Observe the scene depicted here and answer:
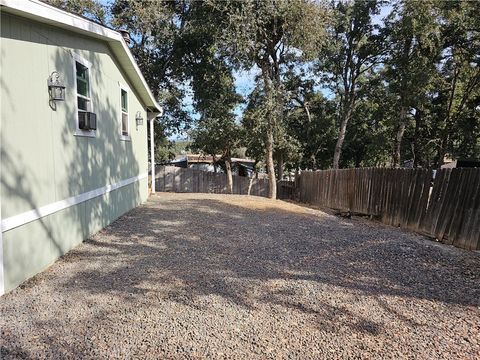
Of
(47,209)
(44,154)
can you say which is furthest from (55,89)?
(47,209)

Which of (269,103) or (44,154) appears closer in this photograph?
(44,154)

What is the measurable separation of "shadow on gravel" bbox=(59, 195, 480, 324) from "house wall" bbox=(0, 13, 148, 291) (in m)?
0.52

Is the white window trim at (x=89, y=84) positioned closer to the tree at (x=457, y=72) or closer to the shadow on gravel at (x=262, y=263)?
the shadow on gravel at (x=262, y=263)

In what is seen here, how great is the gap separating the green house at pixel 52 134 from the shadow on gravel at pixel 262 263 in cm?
55

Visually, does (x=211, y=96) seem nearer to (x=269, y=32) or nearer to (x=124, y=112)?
(x=269, y=32)

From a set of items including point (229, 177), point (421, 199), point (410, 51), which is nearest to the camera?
point (421, 199)

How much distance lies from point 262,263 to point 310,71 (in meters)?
20.7

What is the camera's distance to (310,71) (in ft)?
75.8

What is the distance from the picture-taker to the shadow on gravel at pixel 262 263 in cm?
373

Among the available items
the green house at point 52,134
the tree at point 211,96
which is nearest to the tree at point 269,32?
the tree at point 211,96

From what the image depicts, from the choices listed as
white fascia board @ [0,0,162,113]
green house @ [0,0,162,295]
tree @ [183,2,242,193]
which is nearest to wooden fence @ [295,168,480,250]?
green house @ [0,0,162,295]

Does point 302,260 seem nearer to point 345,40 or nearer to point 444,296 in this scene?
point 444,296

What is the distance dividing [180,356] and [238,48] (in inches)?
517

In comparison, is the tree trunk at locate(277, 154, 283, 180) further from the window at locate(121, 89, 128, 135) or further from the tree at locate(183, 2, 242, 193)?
the window at locate(121, 89, 128, 135)
